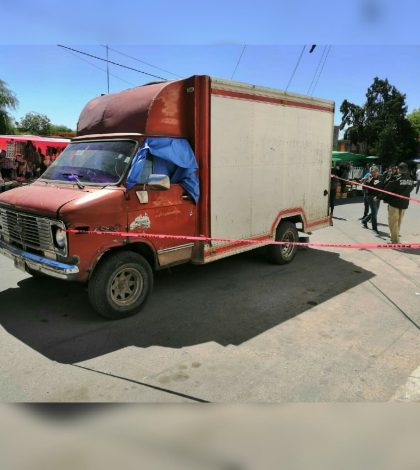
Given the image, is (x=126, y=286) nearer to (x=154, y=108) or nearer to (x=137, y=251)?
(x=137, y=251)

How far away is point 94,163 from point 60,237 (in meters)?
1.21

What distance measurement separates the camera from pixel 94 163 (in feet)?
17.5

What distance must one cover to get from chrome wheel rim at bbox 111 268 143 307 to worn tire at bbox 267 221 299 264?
10.1ft

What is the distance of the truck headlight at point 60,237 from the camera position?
454 centimetres

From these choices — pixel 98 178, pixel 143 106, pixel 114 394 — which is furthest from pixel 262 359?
pixel 143 106

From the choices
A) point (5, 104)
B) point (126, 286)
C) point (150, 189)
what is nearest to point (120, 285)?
point (126, 286)

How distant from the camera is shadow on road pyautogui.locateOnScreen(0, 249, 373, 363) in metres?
4.52

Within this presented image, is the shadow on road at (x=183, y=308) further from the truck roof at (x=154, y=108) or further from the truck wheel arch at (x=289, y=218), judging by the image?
the truck roof at (x=154, y=108)

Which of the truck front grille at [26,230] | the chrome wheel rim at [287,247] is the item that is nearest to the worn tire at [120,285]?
the truck front grille at [26,230]

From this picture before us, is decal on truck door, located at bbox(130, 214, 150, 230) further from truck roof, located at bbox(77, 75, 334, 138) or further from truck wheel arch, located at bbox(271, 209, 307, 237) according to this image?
truck wheel arch, located at bbox(271, 209, 307, 237)

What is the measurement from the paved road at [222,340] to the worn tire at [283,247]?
1.50 ft

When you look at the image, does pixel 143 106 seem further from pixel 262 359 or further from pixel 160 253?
pixel 262 359

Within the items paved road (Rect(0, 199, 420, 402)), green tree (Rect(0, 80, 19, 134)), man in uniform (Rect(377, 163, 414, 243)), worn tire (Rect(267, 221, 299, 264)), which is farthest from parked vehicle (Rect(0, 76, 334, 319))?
green tree (Rect(0, 80, 19, 134))

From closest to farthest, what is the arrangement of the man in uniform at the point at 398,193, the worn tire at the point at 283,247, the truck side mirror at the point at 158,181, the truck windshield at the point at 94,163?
the truck side mirror at the point at 158,181 → the truck windshield at the point at 94,163 → the worn tire at the point at 283,247 → the man in uniform at the point at 398,193
